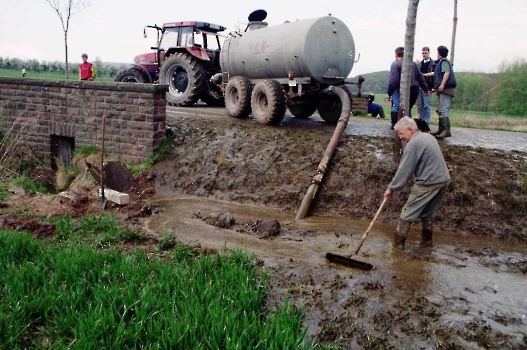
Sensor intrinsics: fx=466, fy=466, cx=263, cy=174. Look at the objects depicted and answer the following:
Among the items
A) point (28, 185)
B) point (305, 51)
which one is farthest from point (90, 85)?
point (305, 51)

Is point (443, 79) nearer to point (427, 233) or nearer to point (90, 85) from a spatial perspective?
→ point (427, 233)

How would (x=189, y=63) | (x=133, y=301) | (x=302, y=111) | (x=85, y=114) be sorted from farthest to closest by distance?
(x=189, y=63), (x=302, y=111), (x=85, y=114), (x=133, y=301)

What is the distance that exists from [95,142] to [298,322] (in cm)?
777

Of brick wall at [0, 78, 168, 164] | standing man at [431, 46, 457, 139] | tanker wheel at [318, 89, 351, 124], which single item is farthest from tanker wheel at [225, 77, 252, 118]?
standing man at [431, 46, 457, 139]

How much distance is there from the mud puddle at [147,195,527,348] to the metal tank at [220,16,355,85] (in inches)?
161

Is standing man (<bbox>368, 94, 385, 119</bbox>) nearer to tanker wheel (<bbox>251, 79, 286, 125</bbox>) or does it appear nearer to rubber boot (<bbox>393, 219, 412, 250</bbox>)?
tanker wheel (<bbox>251, 79, 286, 125</bbox>)

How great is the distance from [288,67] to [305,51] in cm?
67

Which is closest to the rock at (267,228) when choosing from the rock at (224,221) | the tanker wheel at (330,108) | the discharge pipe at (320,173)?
the rock at (224,221)

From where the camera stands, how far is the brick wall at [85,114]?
9.77m

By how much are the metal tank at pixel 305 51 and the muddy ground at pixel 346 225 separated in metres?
1.32

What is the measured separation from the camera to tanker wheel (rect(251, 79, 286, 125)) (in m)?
10.6

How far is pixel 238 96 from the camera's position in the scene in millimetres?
12086

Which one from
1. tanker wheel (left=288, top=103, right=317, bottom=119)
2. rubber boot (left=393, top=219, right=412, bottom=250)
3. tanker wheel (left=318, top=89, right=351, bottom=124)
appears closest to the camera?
rubber boot (left=393, top=219, right=412, bottom=250)

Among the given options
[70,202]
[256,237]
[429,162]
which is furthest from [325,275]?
[70,202]
